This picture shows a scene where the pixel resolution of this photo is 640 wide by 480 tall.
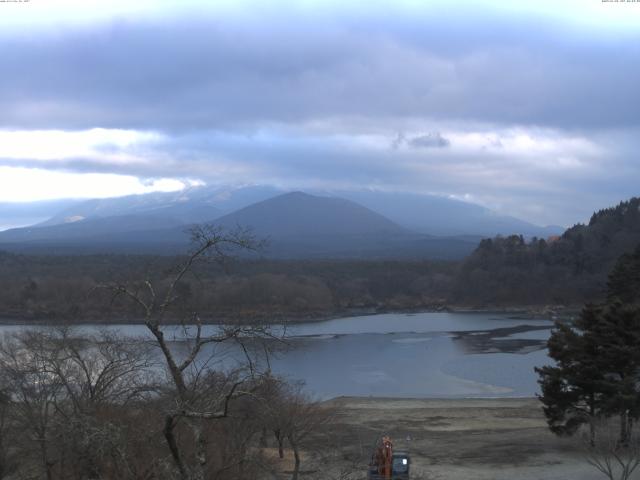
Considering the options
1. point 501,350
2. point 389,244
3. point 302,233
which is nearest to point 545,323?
point 501,350

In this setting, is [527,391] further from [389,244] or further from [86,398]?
[389,244]

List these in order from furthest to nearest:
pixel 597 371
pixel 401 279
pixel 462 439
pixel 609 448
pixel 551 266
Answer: pixel 401 279, pixel 551 266, pixel 462 439, pixel 597 371, pixel 609 448

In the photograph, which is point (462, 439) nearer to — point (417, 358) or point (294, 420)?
point (294, 420)

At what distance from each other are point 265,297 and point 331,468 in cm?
4179

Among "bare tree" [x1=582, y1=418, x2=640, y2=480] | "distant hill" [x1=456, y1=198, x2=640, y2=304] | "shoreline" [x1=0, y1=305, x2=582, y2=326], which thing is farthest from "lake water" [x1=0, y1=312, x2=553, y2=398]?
"distant hill" [x1=456, y1=198, x2=640, y2=304]

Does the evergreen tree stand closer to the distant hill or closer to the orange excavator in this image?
the orange excavator

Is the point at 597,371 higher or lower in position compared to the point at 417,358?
higher

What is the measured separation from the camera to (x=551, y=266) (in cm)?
6744

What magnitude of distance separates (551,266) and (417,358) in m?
35.9

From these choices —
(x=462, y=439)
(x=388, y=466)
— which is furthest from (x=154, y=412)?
(x=462, y=439)

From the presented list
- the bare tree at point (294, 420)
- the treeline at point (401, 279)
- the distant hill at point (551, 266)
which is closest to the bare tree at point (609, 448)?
the bare tree at point (294, 420)

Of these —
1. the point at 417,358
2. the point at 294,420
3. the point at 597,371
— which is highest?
the point at 597,371

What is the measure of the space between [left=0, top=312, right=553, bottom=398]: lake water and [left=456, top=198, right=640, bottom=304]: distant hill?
12.5 meters

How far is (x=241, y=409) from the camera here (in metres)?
11.0
